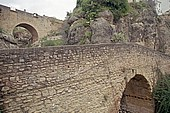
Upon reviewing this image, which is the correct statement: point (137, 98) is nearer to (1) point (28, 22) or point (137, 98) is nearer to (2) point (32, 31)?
(1) point (28, 22)

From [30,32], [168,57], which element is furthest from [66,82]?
[30,32]

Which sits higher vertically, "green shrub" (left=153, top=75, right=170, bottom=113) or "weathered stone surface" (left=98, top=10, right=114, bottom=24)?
"weathered stone surface" (left=98, top=10, right=114, bottom=24)

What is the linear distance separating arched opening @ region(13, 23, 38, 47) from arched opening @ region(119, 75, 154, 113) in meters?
13.2

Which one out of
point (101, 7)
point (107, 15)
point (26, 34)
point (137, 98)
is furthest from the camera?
point (26, 34)

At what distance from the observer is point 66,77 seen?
5426mm

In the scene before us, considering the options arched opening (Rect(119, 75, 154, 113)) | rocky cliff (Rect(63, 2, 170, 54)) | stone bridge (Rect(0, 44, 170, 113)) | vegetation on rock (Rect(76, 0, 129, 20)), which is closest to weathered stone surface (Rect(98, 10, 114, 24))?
rocky cliff (Rect(63, 2, 170, 54))

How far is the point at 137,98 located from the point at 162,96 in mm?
1318

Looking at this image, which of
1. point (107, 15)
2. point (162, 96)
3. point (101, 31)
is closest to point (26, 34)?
point (107, 15)

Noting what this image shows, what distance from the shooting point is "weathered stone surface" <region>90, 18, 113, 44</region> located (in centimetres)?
1441

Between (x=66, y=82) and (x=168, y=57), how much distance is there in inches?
372

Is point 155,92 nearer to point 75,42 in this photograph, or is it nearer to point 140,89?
point 140,89

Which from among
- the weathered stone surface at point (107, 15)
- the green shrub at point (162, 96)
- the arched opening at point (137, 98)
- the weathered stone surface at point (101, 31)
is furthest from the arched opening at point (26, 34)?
the green shrub at point (162, 96)

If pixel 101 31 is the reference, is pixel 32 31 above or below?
above

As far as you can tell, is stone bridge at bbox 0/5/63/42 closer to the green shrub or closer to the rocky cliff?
the rocky cliff
